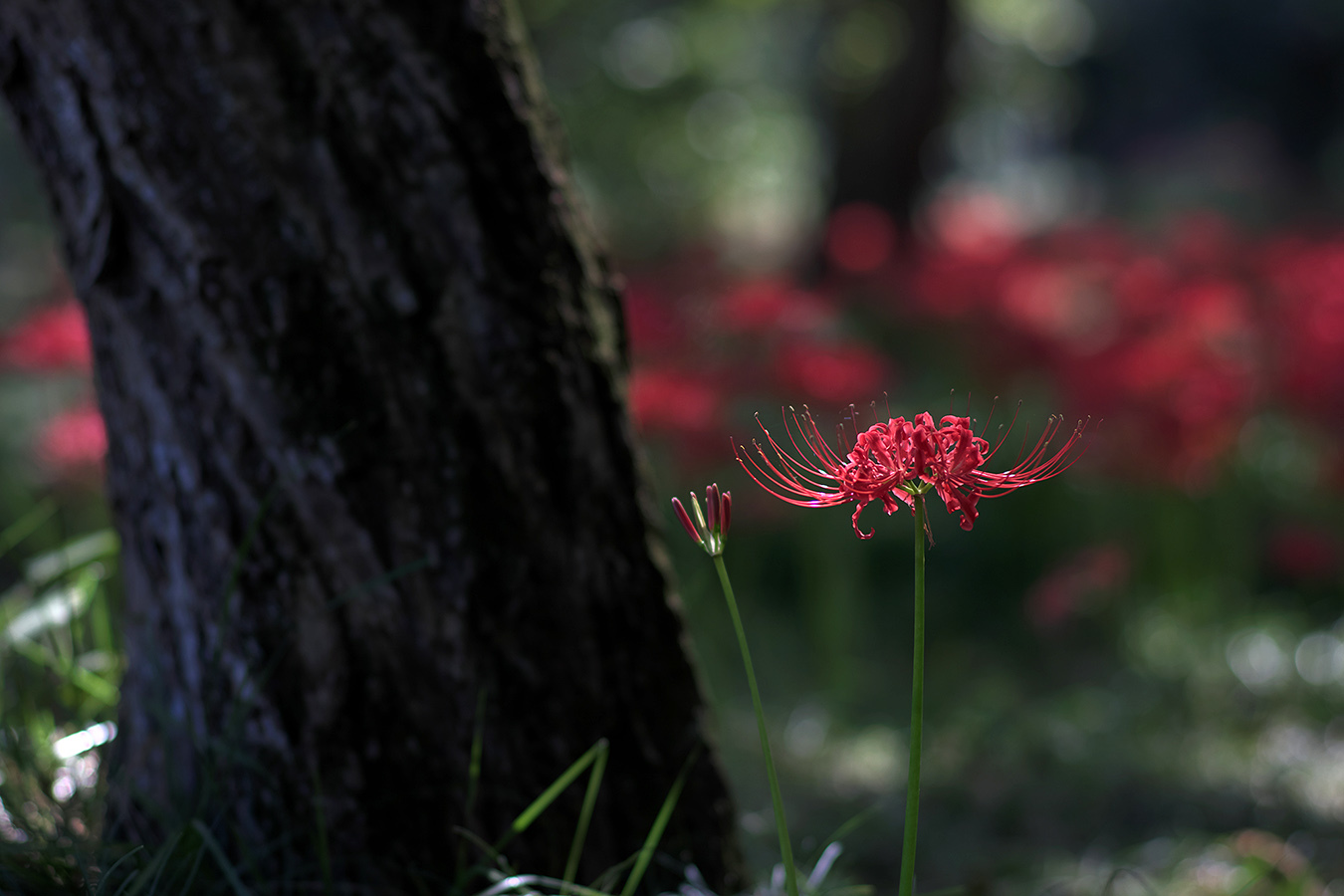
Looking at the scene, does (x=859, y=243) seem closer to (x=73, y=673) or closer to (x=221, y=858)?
(x=73, y=673)

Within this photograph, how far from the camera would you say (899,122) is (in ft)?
22.8

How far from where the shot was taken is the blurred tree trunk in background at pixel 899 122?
6.75m

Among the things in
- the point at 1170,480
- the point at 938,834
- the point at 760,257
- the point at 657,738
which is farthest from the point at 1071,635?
the point at 760,257

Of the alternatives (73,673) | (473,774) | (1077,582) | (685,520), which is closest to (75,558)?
(73,673)

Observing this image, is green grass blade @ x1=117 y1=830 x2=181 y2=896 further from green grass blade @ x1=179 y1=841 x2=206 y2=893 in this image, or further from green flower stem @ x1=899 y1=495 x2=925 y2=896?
green flower stem @ x1=899 y1=495 x2=925 y2=896

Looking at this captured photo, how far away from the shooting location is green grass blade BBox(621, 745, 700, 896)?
115 centimetres

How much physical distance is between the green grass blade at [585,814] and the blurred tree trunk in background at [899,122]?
6.16 meters

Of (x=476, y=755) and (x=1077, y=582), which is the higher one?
(x=476, y=755)

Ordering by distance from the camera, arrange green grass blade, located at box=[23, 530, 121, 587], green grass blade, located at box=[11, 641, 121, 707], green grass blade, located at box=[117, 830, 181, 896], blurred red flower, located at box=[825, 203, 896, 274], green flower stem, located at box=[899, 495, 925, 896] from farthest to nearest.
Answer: blurred red flower, located at box=[825, 203, 896, 274] < green grass blade, located at box=[23, 530, 121, 587] < green grass blade, located at box=[11, 641, 121, 707] < green grass blade, located at box=[117, 830, 181, 896] < green flower stem, located at box=[899, 495, 925, 896]

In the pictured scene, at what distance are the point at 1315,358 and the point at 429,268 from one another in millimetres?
3511

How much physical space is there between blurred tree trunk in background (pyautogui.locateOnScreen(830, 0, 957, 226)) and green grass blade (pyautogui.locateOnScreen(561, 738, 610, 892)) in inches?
242

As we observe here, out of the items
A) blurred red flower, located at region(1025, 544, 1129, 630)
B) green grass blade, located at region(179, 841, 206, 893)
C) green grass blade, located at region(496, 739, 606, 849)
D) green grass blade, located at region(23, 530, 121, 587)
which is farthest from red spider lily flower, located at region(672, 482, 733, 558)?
blurred red flower, located at region(1025, 544, 1129, 630)

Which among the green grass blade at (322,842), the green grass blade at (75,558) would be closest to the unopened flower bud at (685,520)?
the green grass blade at (322,842)

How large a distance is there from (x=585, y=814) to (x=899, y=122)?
6458 millimetres
